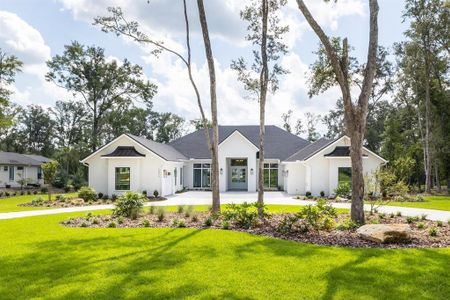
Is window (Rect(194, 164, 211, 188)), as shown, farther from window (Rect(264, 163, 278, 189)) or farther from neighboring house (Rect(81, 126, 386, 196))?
window (Rect(264, 163, 278, 189))

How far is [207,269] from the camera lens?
7387mm

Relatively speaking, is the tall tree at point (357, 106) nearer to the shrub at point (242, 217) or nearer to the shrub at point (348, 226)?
the shrub at point (348, 226)

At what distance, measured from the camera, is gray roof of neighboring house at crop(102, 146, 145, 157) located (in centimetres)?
2627

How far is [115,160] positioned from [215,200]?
1340 centimetres

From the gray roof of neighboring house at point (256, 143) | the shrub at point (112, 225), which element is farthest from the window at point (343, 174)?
the shrub at point (112, 225)

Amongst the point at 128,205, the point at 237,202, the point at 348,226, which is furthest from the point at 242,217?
the point at 237,202

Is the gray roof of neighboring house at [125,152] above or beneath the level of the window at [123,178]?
above

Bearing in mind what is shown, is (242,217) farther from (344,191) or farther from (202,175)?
(202,175)

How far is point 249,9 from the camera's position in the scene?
16.4m

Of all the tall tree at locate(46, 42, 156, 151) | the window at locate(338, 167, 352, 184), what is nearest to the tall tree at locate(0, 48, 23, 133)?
the tall tree at locate(46, 42, 156, 151)

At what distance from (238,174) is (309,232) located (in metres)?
23.3

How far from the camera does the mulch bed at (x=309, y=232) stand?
986cm

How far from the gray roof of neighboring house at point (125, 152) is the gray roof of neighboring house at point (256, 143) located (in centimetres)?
840

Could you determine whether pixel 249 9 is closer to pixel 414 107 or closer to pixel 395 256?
pixel 395 256
